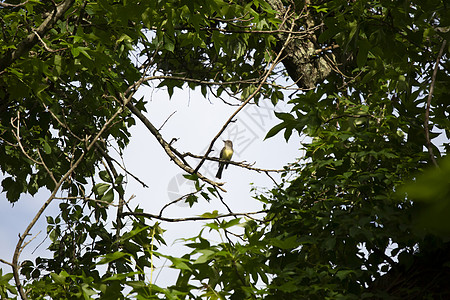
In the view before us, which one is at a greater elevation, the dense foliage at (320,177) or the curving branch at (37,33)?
the curving branch at (37,33)

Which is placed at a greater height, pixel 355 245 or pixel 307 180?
pixel 307 180

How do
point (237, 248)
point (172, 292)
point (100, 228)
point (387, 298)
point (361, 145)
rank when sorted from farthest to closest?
1. point (100, 228)
2. point (361, 145)
3. point (387, 298)
4. point (237, 248)
5. point (172, 292)

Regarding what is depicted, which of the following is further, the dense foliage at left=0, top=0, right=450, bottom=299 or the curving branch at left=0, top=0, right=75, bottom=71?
the curving branch at left=0, top=0, right=75, bottom=71

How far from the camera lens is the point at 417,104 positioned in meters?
2.90

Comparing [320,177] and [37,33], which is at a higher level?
[37,33]

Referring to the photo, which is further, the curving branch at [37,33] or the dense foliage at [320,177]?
the curving branch at [37,33]

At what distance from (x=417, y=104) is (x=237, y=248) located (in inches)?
55.6

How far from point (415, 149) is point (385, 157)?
188 millimetres

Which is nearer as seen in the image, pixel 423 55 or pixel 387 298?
pixel 387 298

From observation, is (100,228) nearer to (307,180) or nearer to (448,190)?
(307,180)

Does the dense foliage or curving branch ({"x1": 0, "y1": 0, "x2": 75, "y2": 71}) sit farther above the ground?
curving branch ({"x1": 0, "y1": 0, "x2": 75, "y2": 71})

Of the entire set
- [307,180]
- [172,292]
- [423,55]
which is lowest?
[172,292]

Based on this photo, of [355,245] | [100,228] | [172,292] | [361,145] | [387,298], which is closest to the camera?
[172,292]

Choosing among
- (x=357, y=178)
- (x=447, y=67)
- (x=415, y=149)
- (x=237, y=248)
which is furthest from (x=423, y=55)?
(x=237, y=248)
